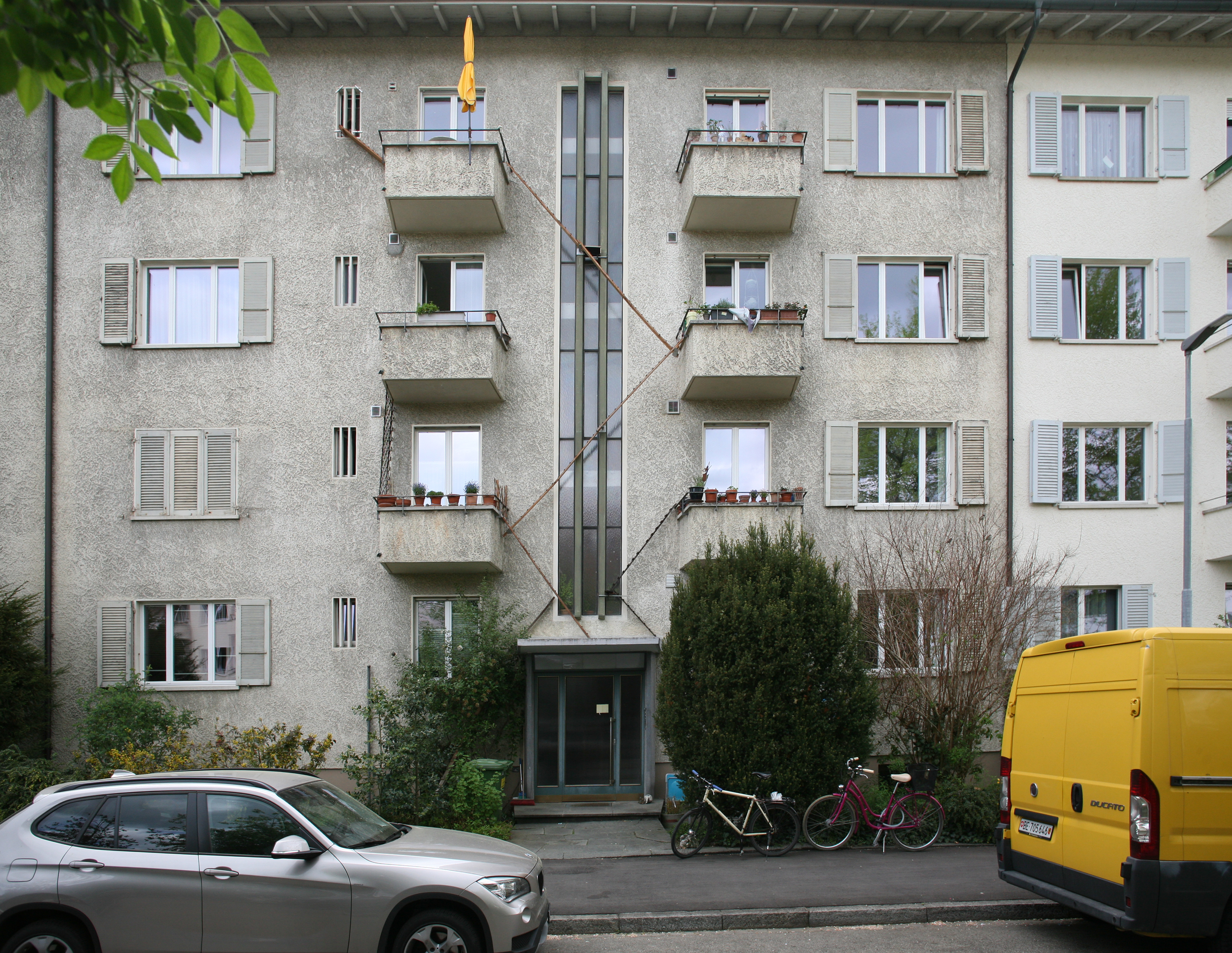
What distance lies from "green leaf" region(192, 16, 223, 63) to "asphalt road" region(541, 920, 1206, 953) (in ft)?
23.3

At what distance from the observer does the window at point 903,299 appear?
16.1m

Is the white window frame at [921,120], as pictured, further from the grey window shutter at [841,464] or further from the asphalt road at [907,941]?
the asphalt road at [907,941]

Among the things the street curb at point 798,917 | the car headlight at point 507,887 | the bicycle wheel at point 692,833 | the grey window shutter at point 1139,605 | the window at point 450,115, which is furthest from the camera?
the window at point 450,115

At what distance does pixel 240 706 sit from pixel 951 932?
11298 millimetres

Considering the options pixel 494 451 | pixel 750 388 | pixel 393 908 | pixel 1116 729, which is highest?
pixel 750 388

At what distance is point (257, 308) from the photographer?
1562 centimetres

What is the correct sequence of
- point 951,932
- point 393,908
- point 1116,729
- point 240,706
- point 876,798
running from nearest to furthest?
point 393,908
point 1116,729
point 951,932
point 876,798
point 240,706

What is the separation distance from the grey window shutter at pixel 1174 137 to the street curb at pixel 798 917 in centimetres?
1323

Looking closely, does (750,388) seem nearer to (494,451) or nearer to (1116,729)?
(494,451)

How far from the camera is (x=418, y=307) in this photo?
598 inches

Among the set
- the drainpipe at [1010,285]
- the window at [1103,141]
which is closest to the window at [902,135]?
the drainpipe at [1010,285]

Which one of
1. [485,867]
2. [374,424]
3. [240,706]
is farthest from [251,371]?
[485,867]

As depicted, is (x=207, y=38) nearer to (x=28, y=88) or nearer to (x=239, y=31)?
(x=239, y=31)

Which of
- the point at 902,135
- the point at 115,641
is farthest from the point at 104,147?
the point at 902,135
